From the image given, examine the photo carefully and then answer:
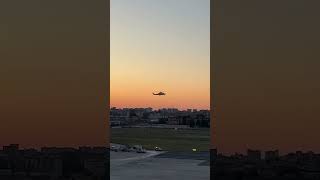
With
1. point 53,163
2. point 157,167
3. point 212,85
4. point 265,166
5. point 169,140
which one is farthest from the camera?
point 169,140

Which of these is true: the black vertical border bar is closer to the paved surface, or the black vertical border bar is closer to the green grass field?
the paved surface

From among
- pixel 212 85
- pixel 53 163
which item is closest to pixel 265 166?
pixel 212 85

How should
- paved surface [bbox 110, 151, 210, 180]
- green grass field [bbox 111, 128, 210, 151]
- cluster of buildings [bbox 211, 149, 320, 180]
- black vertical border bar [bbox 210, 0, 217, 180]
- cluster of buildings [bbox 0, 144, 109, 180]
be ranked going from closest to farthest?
cluster of buildings [bbox 211, 149, 320, 180]
black vertical border bar [bbox 210, 0, 217, 180]
cluster of buildings [bbox 0, 144, 109, 180]
paved surface [bbox 110, 151, 210, 180]
green grass field [bbox 111, 128, 210, 151]

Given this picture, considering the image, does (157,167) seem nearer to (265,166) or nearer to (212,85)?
(265,166)

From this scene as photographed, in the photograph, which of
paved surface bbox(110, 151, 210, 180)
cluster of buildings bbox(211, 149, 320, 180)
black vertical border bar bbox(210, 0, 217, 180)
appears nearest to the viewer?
cluster of buildings bbox(211, 149, 320, 180)

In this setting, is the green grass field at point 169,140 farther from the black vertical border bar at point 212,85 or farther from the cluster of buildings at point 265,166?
the black vertical border bar at point 212,85

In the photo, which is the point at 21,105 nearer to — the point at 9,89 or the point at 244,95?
the point at 9,89

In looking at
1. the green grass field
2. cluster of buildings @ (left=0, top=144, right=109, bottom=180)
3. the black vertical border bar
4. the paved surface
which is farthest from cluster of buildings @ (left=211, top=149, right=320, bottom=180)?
the green grass field

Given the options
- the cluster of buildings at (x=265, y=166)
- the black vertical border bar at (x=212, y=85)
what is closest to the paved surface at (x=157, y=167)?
the cluster of buildings at (x=265, y=166)

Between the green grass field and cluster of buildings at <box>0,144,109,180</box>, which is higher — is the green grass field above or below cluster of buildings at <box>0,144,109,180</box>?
below
